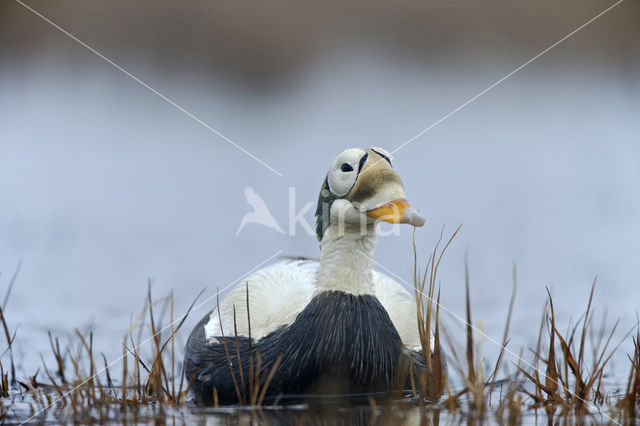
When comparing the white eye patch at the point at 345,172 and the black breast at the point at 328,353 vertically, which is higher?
the white eye patch at the point at 345,172

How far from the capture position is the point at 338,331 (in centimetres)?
471

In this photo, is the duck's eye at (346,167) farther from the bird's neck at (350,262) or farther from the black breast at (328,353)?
the black breast at (328,353)

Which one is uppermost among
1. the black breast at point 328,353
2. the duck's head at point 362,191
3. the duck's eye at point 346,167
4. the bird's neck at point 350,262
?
the duck's eye at point 346,167

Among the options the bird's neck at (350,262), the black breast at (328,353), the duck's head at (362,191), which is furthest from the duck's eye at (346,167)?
the black breast at (328,353)

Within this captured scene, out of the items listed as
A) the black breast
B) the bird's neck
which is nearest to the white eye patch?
the bird's neck

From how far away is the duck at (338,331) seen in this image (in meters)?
4.62

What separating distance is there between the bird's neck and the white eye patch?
252 millimetres

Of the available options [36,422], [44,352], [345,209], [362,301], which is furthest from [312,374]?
[44,352]

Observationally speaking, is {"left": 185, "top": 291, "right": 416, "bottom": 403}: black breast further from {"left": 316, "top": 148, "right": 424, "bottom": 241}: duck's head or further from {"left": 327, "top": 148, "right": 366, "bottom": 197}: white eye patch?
{"left": 327, "top": 148, "right": 366, "bottom": 197}: white eye patch

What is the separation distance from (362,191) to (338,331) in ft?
2.77

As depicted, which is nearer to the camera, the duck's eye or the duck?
the duck

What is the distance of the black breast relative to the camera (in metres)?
4.62

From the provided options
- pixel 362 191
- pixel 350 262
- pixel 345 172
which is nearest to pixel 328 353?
pixel 350 262

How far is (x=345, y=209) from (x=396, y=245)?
12.5 ft
